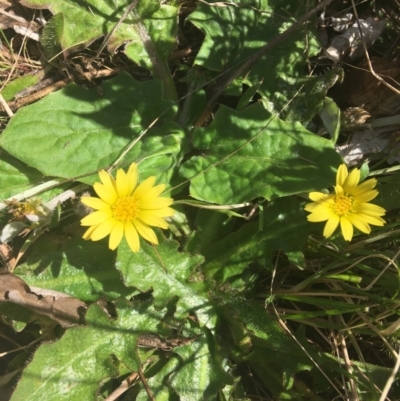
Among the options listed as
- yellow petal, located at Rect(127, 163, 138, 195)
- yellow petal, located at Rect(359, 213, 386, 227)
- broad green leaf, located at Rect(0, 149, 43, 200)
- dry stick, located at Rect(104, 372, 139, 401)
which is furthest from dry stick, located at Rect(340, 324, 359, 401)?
broad green leaf, located at Rect(0, 149, 43, 200)

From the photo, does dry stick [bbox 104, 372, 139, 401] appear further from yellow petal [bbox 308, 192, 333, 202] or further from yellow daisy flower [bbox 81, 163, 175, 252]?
yellow petal [bbox 308, 192, 333, 202]

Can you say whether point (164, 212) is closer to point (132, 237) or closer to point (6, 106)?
point (132, 237)

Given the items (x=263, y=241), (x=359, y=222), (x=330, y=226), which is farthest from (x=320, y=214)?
(x=263, y=241)

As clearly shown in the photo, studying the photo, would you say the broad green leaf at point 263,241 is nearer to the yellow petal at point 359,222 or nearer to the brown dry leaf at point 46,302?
the yellow petal at point 359,222

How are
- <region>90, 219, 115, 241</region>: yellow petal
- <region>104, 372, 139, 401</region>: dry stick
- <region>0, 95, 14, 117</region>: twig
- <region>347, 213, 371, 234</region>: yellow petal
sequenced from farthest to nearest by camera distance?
<region>0, 95, 14, 117</region>: twig, <region>104, 372, 139, 401</region>: dry stick, <region>347, 213, 371, 234</region>: yellow petal, <region>90, 219, 115, 241</region>: yellow petal

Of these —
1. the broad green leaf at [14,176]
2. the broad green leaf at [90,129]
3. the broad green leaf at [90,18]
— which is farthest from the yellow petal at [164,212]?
the broad green leaf at [90,18]
